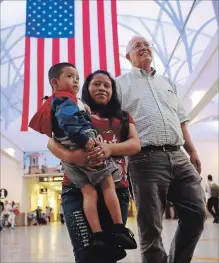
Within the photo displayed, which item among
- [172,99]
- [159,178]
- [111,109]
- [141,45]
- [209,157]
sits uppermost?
[209,157]

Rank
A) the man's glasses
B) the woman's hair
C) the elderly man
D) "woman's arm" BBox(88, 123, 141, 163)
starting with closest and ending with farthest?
"woman's arm" BBox(88, 123, 141, 163) < the woman's hair < the elderly man < the man's glasses

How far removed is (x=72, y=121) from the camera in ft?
4.43

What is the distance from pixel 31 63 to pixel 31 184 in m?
16.7

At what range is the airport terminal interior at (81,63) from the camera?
6.93 m

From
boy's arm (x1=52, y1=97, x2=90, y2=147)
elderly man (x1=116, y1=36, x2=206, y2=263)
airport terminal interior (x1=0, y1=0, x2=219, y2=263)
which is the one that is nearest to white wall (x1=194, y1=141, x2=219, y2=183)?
airport terminal interior (x1=0, y1=0, x2=219, y2=263)

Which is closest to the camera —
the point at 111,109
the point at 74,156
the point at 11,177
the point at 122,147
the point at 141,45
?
the point at 74,156

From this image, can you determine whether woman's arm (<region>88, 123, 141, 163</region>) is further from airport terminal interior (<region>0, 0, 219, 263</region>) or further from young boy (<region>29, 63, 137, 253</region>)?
airport terminal interior (<region>0, 0, 219, 263</region>)

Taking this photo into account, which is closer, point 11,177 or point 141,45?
point 141,45

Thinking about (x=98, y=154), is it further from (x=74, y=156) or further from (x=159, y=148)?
(x=159, y=148)

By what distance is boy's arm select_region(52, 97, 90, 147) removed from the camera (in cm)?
133

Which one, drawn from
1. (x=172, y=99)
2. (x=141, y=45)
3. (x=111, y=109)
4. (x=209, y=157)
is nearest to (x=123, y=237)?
(x=111, y=109)

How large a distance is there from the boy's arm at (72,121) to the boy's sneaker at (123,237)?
384mm

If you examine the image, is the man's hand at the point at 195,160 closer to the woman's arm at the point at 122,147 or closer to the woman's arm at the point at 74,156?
the woman's arm at the point at 122,147

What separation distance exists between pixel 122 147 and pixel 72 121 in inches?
11.2
